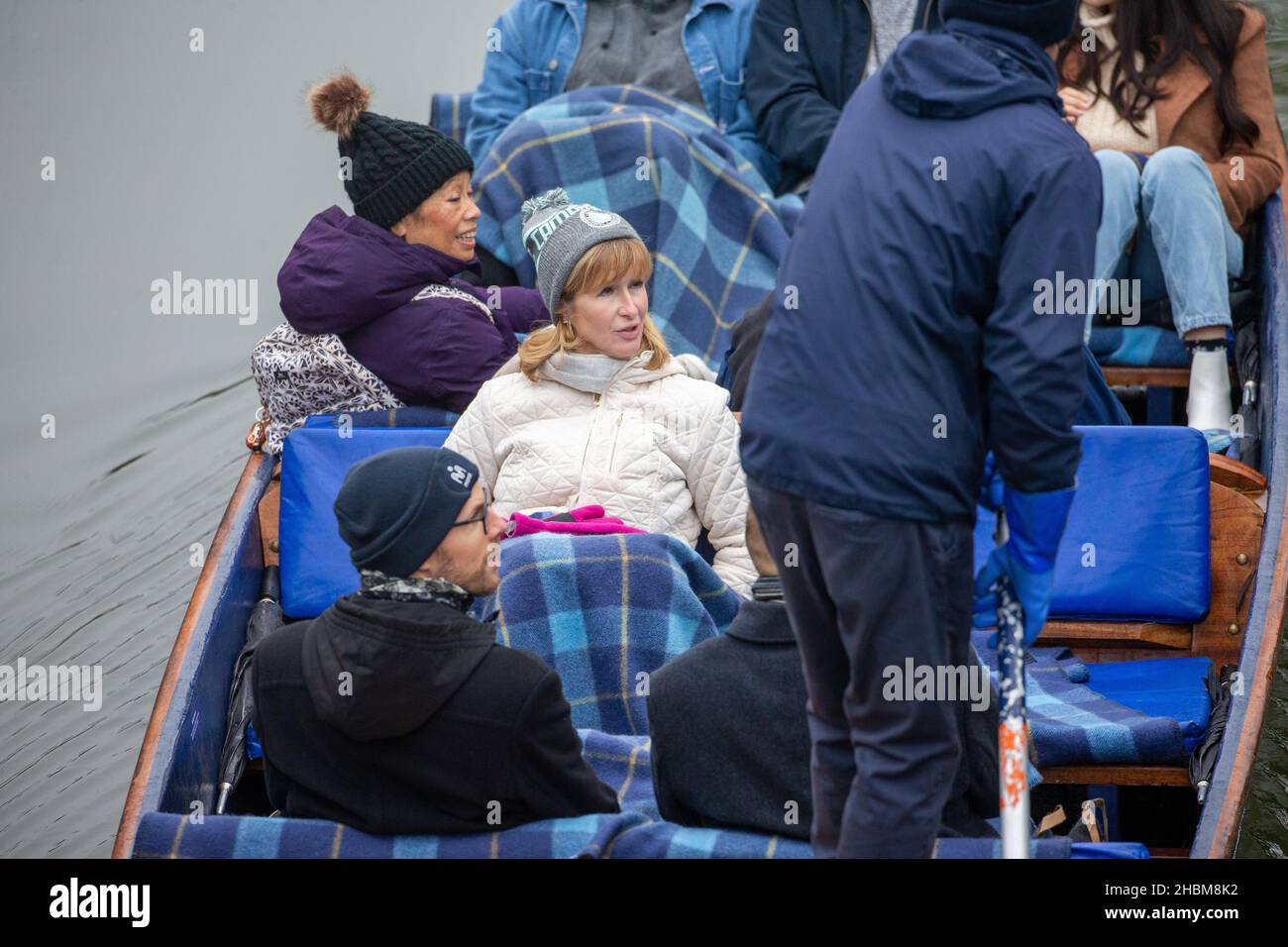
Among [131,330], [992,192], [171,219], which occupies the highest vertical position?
[992,192]

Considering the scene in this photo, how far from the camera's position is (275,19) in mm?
6379

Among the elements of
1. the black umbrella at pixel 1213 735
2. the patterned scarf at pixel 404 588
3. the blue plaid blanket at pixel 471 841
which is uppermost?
the patterned scarf at pixel 404 588

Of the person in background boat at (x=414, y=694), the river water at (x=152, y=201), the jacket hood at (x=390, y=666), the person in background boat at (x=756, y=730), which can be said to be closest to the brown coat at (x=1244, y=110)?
the person in background boat at (x=756, y=730)

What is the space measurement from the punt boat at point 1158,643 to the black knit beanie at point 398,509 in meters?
0.54

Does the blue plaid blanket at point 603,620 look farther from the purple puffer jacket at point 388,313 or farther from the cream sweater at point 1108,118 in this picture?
the cream sweater at point 1108,118

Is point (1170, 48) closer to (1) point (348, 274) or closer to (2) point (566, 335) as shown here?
(2) point (566, 335)

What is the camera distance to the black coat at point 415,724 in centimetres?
173

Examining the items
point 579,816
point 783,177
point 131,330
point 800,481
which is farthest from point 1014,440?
point 131,330

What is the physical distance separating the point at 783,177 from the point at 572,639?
187 centimetres

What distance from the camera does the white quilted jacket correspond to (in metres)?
2.52

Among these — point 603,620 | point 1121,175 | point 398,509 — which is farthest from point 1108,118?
point 398,509

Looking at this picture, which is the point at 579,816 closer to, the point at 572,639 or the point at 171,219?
the point at 572,639

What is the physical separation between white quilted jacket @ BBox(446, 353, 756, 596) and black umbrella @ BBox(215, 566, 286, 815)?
45cm

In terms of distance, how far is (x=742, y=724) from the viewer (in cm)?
176
